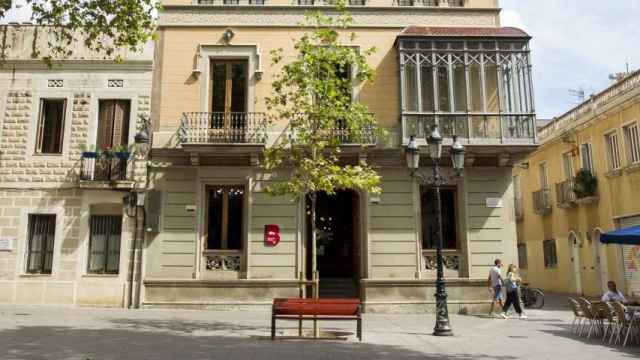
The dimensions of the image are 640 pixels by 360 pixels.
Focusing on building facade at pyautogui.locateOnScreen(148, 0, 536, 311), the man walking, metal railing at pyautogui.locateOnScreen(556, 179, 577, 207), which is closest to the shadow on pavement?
building facade at pyautogui.locateOnScreen(148, 0, 536, 311)

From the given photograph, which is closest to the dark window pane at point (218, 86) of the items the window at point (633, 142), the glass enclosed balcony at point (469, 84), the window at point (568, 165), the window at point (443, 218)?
the glass enclosed balcony at point (469, 84)

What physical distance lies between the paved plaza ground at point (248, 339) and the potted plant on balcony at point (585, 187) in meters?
9.61

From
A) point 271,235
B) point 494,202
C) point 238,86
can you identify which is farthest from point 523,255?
point 238,86

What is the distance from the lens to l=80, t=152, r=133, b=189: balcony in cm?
1650

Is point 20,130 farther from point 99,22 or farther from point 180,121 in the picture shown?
point 99,22

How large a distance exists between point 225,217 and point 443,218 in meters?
7.32

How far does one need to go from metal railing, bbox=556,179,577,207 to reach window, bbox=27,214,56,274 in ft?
69.7

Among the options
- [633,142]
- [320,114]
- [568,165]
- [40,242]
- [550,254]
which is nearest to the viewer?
[320,114]

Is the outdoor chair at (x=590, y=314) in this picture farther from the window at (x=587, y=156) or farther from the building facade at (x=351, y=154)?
the window at (x=587, y=156)

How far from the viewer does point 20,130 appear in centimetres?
1722

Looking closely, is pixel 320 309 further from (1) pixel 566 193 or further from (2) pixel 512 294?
(1) pixel 566 193

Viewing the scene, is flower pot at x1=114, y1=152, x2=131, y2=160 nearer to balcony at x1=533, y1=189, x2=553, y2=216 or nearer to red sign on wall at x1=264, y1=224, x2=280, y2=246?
red sign on wall at x1=264, y1=224, x2=280, y2=246

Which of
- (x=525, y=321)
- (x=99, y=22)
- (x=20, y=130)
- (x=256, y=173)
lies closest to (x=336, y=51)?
(x=99, y=22)

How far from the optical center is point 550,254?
87.9 ft
